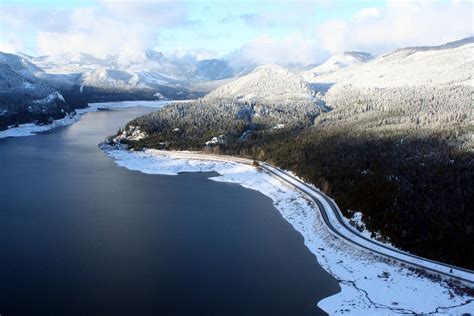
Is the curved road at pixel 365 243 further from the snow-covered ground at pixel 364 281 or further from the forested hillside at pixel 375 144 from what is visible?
the forested hillside at pixel 375 144

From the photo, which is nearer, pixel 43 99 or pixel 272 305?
pixel 272 305

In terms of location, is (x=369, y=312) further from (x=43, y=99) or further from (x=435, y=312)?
(x=43, y=99)

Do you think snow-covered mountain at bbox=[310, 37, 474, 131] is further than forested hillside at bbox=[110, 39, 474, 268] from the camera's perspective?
Yes

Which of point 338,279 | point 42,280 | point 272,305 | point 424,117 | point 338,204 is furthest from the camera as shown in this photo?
point 424,117

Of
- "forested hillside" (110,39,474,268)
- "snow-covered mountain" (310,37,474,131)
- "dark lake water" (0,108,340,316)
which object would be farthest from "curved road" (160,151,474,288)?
"snow-covered mountain" (310,37,474,131)

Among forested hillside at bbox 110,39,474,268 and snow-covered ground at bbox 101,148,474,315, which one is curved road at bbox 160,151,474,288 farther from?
forested hillside at bbox 110,39,474,268

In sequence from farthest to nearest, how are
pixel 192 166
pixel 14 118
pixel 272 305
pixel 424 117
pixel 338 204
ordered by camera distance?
1. pixel 14 118
2. pixel 424 117
3. pixel 192 166
4. pixel 338 204
5. pixel 272 305

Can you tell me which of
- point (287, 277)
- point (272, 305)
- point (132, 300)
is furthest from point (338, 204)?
point (132, 300)
